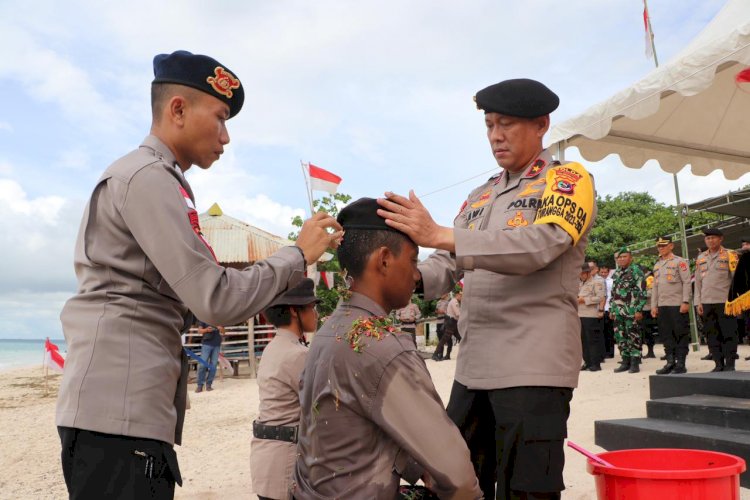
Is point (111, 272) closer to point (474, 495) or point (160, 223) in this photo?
point (160, 223)

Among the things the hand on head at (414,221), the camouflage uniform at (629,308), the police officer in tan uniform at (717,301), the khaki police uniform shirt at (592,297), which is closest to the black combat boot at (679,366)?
the police officer in tan uniform at (717,301)

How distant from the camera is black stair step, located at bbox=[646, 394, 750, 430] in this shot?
5348 mm

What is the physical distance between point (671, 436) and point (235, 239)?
1633 cm

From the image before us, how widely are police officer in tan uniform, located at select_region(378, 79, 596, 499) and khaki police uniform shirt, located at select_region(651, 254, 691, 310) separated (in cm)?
958

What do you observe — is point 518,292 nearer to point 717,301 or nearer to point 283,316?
point 283,316

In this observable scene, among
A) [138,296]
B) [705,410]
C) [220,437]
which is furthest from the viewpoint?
[220,437]

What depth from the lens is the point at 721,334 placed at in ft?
33.1

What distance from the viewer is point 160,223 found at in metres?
1.85

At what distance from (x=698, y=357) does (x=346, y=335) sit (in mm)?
13445

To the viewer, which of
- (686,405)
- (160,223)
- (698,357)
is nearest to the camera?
(160,223)

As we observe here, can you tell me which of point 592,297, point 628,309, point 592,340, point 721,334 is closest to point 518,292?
point 721,334

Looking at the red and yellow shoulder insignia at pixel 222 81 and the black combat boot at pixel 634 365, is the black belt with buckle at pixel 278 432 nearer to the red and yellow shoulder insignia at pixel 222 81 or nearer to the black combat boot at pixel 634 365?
the red and yellow shoulder insignia at pixel 222 81

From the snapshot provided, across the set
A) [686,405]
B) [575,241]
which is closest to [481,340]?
[575,241]

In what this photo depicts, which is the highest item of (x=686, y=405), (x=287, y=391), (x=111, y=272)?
(x=111, y=272)
